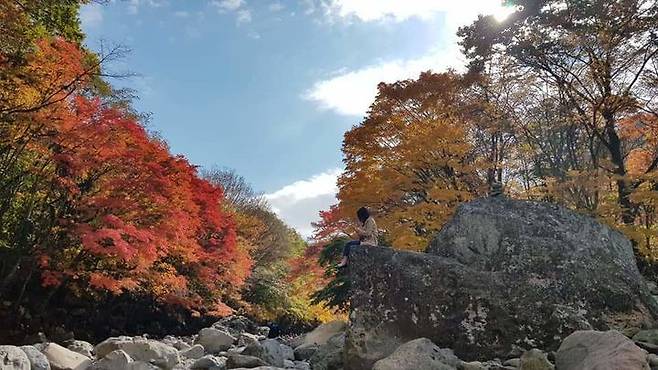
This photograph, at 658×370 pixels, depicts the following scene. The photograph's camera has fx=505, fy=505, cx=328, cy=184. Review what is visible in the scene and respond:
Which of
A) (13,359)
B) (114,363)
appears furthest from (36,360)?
(114,363)

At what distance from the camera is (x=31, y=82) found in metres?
11.6

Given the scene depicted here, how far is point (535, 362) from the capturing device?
544cm

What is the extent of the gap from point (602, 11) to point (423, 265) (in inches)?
454

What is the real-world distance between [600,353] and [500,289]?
226cm

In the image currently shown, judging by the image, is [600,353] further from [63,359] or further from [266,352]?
[63,359]

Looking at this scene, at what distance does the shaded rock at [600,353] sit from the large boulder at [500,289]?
1221 mm

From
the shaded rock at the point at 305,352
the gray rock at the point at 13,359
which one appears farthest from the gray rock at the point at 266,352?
the gray rock at the point at 13,359

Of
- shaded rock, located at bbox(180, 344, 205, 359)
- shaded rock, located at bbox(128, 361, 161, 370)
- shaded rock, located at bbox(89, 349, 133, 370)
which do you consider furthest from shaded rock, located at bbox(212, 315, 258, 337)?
shaded rock, located at bbox(89, 349, 133, 370)

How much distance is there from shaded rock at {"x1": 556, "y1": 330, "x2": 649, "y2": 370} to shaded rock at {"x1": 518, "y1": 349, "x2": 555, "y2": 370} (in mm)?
178

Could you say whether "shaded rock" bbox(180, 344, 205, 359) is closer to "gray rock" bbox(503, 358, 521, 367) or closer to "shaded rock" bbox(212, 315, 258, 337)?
"gray rock" bbox(503, 358, 521, 367)

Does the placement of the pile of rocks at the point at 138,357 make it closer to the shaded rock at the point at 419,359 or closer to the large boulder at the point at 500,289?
the large boulder at the point at 500,289

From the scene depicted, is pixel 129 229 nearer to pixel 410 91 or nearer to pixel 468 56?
pixel 410 91

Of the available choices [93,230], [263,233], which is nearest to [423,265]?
[93,230]

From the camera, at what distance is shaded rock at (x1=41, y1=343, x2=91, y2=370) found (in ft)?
25.2
